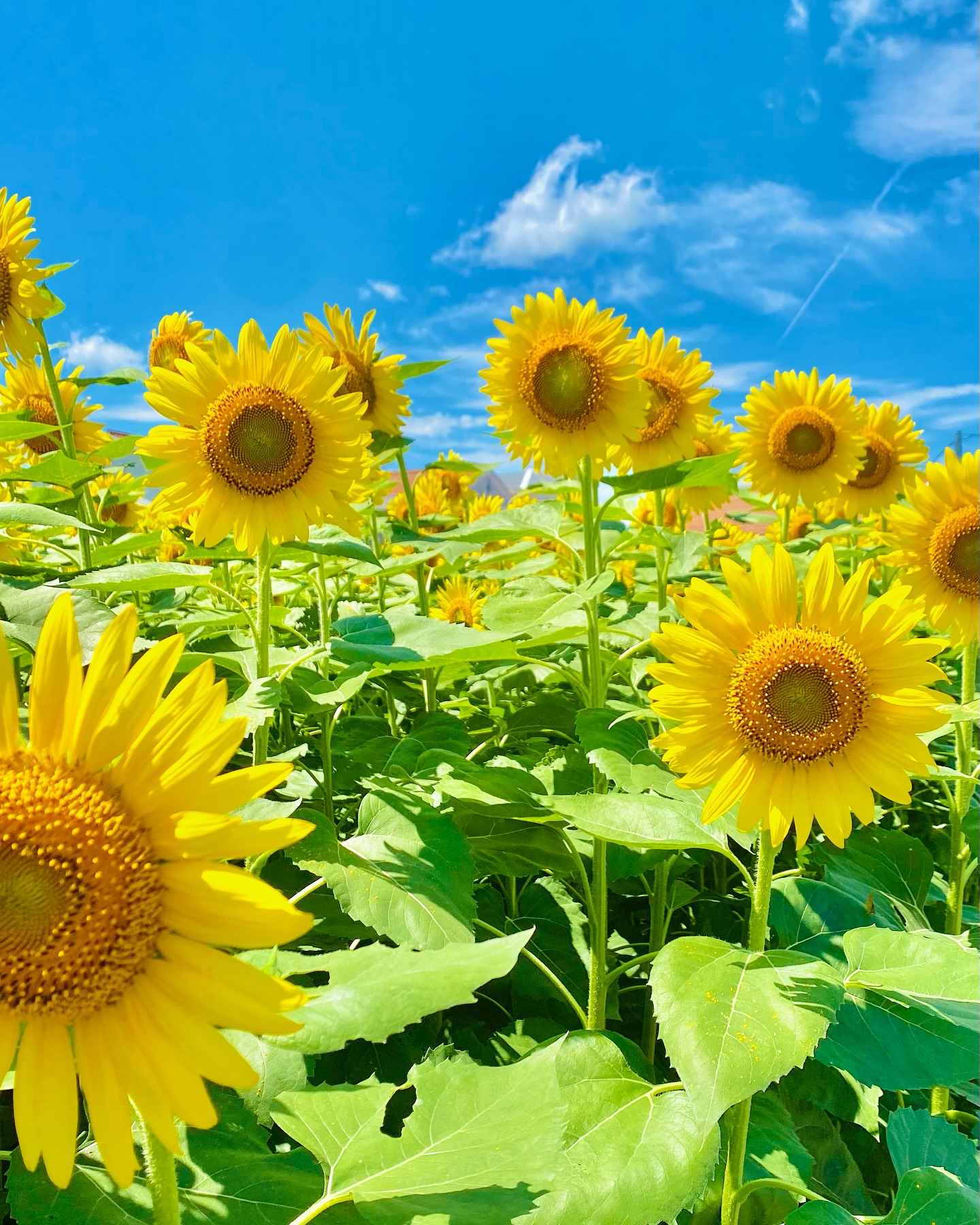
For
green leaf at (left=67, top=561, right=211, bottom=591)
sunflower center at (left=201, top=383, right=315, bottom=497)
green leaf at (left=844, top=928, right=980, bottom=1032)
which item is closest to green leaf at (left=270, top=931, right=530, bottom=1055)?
green leaf at (left=844, top=928, right=980, bottom=1032)

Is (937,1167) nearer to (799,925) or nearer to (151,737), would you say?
(799,925)

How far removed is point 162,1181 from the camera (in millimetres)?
1037

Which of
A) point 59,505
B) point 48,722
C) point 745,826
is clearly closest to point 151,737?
point 48,722

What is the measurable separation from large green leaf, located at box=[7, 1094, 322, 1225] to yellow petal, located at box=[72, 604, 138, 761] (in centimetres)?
68

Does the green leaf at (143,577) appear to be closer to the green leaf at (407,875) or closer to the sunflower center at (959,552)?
the green leaf at (407,875)

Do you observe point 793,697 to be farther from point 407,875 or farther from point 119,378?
point 119,378

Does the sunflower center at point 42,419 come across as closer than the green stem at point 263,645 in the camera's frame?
No

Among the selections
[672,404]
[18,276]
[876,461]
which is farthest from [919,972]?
[876,461]

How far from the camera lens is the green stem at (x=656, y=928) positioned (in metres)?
2.30

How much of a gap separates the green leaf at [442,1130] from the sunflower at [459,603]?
11.2 feet

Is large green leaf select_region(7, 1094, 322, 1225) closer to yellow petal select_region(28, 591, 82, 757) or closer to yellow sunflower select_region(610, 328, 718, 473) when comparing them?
yellow petal select_region(28, 591, 82, 757)

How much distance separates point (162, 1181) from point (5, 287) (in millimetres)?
2942

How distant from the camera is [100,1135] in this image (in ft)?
2.99

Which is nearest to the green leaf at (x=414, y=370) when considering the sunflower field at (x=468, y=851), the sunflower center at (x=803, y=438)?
the sunflower field at (x=468, y=851)
